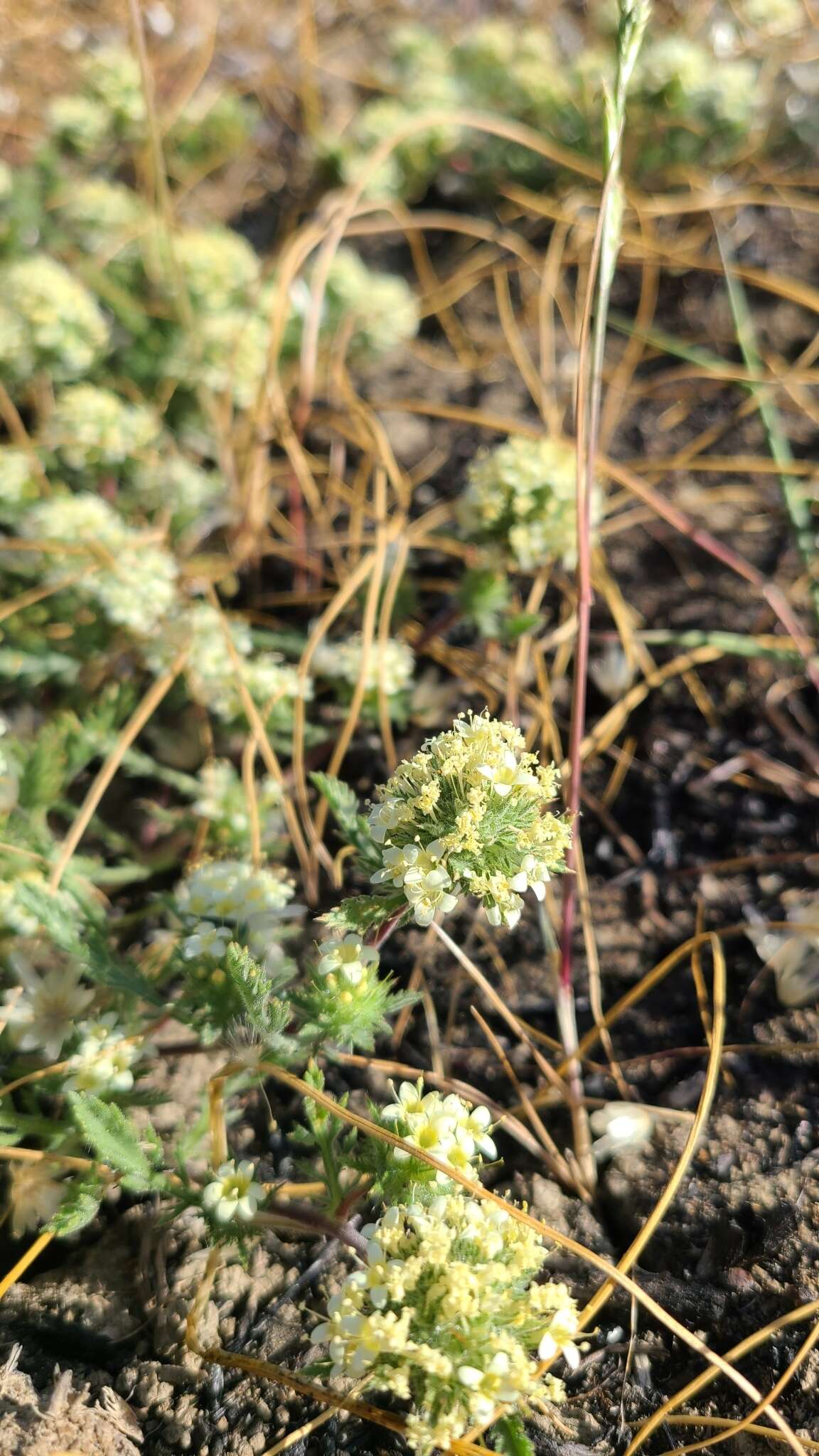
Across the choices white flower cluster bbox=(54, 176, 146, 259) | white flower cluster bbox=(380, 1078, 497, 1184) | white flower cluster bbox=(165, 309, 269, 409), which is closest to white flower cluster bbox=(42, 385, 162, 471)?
white flower cluster bbox=(165, 309, 269, 409)

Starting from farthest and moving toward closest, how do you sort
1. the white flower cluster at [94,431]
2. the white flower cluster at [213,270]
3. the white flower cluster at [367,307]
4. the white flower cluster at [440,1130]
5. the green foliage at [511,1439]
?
the white flower cluster at [367,307] < the white flower cluster at [213,270] < the white flower cluster at [94,431] < the white flower cluster at [440,1130] < the green foliage at [511,1439]

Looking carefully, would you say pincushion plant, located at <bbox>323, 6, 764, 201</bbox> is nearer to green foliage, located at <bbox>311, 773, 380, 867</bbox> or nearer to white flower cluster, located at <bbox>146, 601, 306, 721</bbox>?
white flower cluster, located at <bbox>146, 601, 306, 721</bbox>

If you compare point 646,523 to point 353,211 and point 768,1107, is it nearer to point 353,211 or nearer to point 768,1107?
point 353,211

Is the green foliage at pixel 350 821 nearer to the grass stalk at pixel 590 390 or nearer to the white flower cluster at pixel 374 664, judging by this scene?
the grass stalk at pixel 590 390

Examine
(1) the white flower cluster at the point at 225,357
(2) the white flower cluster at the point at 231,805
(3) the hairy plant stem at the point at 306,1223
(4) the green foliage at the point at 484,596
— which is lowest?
(3) the hairy plant stem at the point at 306,1223

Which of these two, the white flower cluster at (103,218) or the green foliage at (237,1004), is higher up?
the white flower cluster at (103,218)

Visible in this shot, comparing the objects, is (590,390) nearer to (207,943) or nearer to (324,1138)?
(207,943)

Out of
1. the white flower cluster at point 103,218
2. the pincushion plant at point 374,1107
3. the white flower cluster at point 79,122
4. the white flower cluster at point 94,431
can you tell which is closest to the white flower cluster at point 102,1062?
the pincushion plant at point 374,1107
